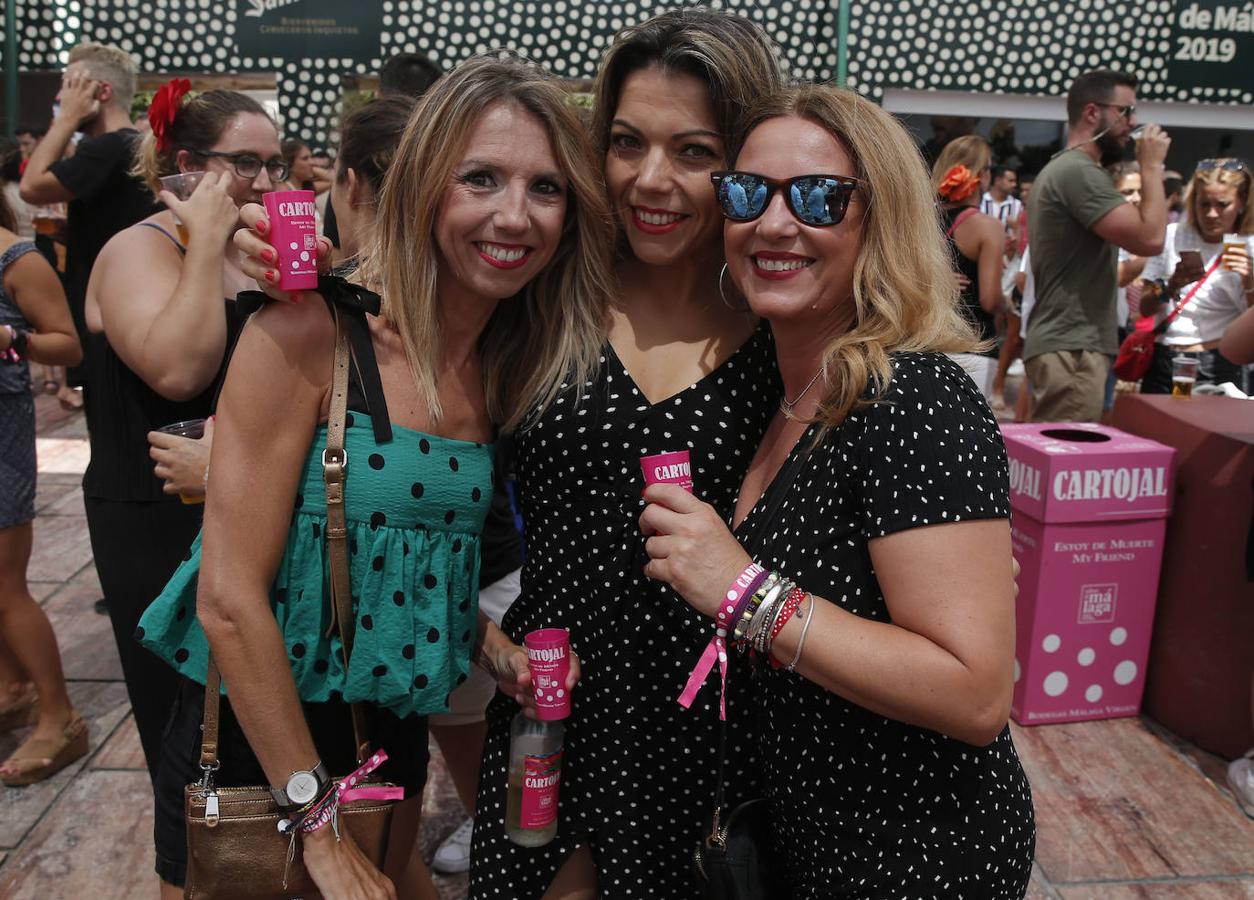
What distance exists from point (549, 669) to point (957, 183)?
5.48 m

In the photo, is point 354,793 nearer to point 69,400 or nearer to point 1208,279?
point 1208,279

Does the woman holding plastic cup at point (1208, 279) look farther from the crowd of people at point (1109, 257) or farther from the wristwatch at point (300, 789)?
the wristwatch at point (300, 789)

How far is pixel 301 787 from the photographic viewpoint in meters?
1.79

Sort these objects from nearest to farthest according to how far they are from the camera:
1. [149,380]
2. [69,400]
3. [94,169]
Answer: [149,380]
[94,169]
[69,400]

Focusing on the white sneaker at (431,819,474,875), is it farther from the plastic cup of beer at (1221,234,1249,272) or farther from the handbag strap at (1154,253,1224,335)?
the handbag strap at (1154,253,1224,335)

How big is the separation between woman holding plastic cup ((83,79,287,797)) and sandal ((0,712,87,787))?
1.30 m

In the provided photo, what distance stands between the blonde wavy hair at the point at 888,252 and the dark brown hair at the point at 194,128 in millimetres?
1981

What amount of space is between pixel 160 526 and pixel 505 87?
151cm

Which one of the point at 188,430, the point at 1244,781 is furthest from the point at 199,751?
the point at 1244,781

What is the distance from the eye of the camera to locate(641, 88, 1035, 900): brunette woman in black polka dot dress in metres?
1.47

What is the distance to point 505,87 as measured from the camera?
1.92 m

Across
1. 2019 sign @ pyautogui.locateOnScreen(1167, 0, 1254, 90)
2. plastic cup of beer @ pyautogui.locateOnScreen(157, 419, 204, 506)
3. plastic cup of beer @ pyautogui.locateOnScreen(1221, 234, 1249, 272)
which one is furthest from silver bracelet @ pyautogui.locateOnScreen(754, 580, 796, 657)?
2019 sign @ pyautogui.locateOnScreen(1167, 0, 1254, 90)

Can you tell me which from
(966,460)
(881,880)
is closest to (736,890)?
(881,880)

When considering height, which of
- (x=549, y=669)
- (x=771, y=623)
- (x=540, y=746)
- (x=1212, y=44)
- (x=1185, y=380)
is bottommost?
(x=540, y=746)
